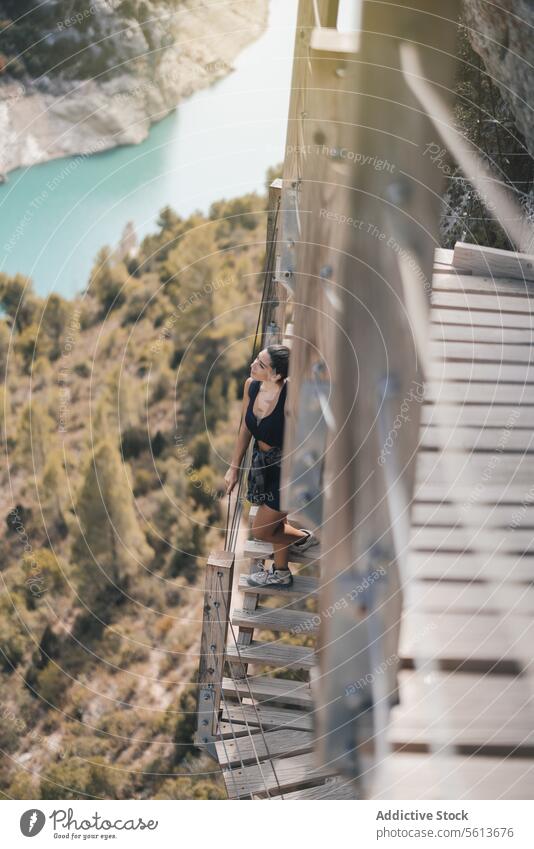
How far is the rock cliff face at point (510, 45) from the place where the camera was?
73.9 inches

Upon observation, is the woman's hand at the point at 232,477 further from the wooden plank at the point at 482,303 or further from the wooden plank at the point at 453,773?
the wooden plank at the point at 453,773

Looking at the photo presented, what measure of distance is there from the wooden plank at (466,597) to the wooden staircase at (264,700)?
512 millimetres

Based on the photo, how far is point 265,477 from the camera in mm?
1772

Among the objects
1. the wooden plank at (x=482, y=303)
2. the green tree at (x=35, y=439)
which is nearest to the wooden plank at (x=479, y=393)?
the wooden plank at (x=482, y=303)

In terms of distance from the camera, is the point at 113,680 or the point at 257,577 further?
the point at 113,680

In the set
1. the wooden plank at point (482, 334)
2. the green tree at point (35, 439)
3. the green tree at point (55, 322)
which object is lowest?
the wooden plank at point (482, 334)

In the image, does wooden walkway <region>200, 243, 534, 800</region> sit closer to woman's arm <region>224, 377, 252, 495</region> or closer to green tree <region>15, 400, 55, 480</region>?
woman's arm <region>224, 377, 252, 495</region>

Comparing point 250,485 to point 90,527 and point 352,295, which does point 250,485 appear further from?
point 90,527

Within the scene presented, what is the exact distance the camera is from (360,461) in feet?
2.83

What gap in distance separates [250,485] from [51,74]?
25.7ft

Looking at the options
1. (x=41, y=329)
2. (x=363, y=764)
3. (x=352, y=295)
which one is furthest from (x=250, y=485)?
(x=41, y=329)

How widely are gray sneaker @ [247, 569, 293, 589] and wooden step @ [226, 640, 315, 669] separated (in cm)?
13

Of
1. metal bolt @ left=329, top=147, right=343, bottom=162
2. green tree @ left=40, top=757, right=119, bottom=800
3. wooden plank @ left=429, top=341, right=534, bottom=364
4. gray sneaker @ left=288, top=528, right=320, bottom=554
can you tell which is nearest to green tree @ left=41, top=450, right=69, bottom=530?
green tree @ left=40, top=757, right=119, bottom=800

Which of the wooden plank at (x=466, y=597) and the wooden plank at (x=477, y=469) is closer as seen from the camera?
the wooden plank at (x=466, y=597)
